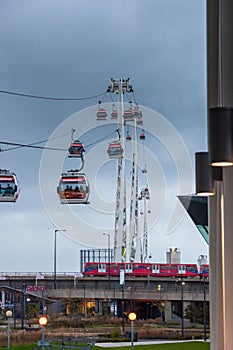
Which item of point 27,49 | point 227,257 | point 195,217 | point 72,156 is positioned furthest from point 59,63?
point 227,257

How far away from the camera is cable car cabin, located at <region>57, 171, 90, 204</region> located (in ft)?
60.2

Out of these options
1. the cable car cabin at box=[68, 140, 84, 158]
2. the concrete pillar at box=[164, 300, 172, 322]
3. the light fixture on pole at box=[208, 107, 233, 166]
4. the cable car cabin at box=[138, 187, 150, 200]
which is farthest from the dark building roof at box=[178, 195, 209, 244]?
the cable car cabin at box=[138, 187, 150, 200]

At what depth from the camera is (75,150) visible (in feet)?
66.2

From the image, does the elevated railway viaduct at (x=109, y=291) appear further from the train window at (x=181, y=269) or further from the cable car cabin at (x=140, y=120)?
the cable car cabin at (x=140, y=120)

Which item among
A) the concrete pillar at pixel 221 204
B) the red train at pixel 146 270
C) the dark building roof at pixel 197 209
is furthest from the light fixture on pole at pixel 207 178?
the red train at pixel 146 270

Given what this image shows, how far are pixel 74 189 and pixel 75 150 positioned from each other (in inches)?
82.5

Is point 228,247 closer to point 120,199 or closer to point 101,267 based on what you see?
point 120,199

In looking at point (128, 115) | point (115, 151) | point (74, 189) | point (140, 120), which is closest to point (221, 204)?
point (74, 189)

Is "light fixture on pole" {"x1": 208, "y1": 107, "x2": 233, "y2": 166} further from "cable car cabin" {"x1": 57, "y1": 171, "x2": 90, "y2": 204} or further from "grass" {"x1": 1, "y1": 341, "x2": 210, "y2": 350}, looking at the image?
"grass" {"x1": 1, "y1": 341, "x2": 210, "y2": 350}

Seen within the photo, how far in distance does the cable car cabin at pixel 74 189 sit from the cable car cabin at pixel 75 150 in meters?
1.59

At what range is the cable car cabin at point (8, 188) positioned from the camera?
18.1m

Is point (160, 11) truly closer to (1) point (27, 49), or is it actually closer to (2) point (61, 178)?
(2) point (61, 178)

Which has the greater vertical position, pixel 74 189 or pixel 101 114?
pixel 101 114

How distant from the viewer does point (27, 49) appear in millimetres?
30234
